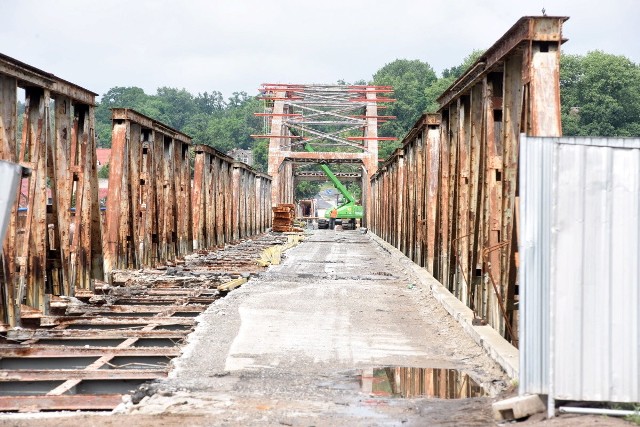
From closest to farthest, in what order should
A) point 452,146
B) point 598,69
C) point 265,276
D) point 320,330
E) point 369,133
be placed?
point 320,330 < point 452,146 < point 265,276 < point 369,133 < point 598,69

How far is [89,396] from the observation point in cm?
771

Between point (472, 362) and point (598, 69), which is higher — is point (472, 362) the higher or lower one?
the lower one

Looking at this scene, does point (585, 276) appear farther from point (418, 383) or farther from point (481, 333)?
point (481, 333)

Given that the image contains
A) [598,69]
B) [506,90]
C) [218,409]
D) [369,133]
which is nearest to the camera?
[218,409]

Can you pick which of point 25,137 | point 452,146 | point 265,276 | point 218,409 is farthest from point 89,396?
point 265,276

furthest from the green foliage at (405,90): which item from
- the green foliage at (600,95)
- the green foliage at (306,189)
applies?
the green foliage at (600,95)

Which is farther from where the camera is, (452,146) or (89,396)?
(452,146)

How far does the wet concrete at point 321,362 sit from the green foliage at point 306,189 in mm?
111697

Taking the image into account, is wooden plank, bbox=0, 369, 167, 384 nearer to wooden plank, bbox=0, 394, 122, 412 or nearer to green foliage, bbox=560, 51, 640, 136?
wooden plank, bbox=0, 394, 122, 412

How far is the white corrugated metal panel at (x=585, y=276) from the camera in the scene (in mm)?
6488

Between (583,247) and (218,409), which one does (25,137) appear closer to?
(218,409)

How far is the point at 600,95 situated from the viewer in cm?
9850

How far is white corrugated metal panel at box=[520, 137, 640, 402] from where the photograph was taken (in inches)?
255

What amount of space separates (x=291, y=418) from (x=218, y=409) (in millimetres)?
621
